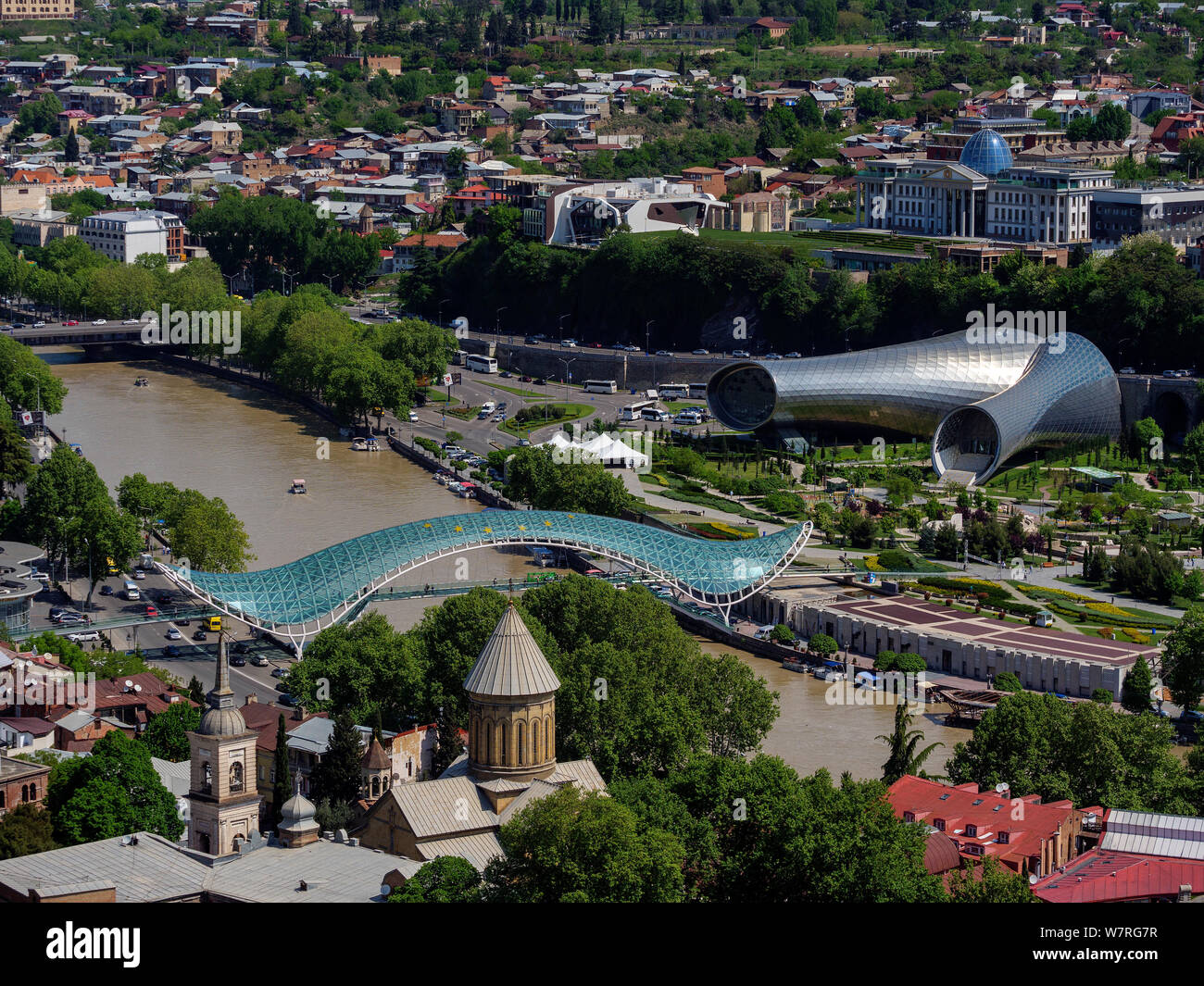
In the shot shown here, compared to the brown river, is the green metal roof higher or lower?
higher

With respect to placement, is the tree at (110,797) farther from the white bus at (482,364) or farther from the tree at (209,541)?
the white bus at (482,364)

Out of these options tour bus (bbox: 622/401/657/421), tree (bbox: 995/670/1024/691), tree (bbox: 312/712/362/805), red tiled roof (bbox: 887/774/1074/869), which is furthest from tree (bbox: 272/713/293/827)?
tour bus (bbox: 622/401/657/421)

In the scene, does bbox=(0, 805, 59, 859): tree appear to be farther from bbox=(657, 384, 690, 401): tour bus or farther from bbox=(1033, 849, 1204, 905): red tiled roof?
bbox=(657, 384, 690, 401): tour bus

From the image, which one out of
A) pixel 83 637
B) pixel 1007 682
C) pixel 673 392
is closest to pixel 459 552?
pixel 83 637

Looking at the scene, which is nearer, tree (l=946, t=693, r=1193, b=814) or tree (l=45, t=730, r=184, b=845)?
tree (l=45, t=730, r=184, b=845)

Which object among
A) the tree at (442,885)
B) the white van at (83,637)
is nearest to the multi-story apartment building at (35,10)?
the white van at (83,637)

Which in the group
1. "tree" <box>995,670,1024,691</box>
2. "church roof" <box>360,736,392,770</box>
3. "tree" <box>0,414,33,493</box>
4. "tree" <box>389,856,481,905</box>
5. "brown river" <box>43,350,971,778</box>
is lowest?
"brown river" <box>43,350,971,778</box>

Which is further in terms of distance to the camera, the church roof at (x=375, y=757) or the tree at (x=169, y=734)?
the tree at (x=169, y=734)

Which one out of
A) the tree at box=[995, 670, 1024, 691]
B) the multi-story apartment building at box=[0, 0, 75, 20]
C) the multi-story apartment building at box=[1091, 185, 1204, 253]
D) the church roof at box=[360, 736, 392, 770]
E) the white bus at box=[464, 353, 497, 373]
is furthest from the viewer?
the multi-story apartment building at box=[0, 0, 75, 20]
